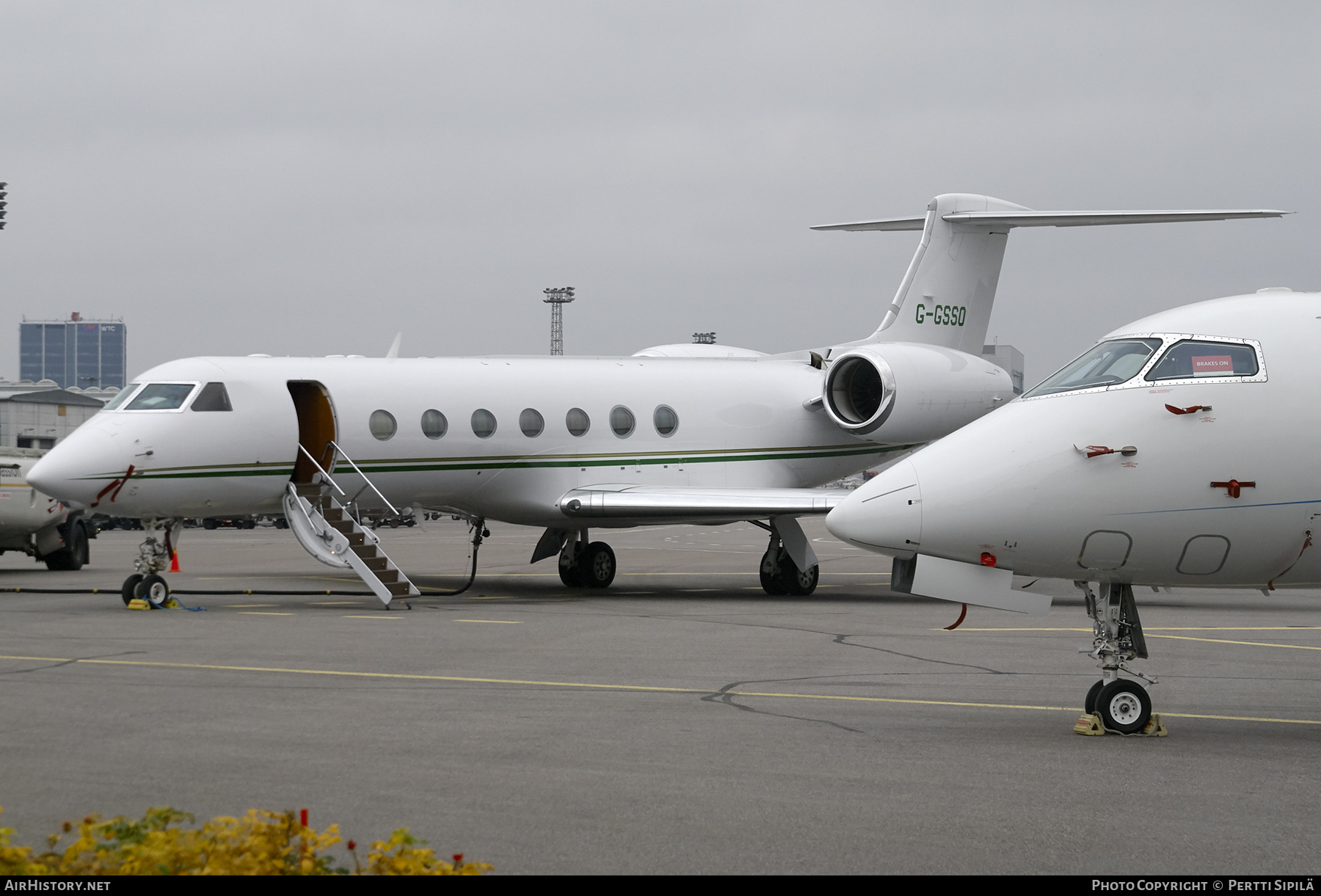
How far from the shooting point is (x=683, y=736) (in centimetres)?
865

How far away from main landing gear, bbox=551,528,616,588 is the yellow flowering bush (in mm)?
17074

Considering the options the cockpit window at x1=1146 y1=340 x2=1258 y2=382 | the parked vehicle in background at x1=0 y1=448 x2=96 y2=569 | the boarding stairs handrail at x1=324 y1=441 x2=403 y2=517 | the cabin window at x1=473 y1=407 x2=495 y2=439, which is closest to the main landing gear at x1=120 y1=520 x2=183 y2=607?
the boarding stairs handrail at x1=324 y1=441 x2=403 y2=517

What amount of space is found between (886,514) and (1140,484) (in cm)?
150

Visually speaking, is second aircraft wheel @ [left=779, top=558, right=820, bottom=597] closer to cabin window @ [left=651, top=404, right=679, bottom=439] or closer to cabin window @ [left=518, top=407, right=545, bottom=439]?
cabin window @ [left=651, top=404, right=679, bottom=439]

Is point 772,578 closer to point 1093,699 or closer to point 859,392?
point 859,392

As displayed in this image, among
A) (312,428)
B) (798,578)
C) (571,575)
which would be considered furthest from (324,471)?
(798,578)

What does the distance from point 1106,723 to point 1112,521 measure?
4.36 feet

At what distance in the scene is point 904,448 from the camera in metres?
23.4

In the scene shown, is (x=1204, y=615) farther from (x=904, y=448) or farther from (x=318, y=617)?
(x=318, y=617)

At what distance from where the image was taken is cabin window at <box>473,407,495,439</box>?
1973 cm

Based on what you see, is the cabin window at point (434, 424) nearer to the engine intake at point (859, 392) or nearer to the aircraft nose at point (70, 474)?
the aircraft nose at point (70, 474)

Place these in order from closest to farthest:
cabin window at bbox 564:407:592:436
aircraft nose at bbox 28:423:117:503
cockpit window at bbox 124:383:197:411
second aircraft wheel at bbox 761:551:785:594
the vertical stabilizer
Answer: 1. aircraft nose at bbox 28:423:117:503
2. cockpit window at bbox 124:383:197:411
3. cabin window at bbox 564:407:592:436
4. second aircraft wheel at bbox 761:551:785:594
5. the vertical stabilizer

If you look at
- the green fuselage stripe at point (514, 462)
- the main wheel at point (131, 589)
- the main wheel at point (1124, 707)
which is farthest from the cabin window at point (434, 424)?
the main wheel at point (1124, 707)

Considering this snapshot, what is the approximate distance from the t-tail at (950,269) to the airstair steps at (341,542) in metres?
9.98
